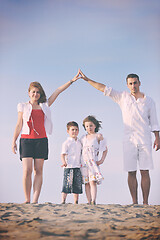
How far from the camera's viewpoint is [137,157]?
4824 mm

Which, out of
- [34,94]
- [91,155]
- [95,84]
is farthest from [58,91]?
[91,155]

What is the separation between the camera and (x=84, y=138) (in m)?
5.13

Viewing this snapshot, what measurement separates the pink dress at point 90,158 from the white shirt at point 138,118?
504mm

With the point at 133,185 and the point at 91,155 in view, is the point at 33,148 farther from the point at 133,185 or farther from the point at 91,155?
the point at 133,185

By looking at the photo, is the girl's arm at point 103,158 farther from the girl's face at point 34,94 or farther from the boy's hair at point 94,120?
the girl's face at point 34,94

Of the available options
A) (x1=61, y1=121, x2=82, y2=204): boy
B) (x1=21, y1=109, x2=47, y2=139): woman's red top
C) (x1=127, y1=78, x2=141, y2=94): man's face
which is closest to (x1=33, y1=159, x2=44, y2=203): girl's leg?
(x1=21, y1=109, x2=47, y2=139): woman's red top

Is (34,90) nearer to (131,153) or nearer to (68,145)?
(68,145)

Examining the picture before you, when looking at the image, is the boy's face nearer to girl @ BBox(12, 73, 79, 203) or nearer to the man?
girl @ BBox(12, 73, 79, 203)

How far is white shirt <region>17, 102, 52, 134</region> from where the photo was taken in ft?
15.3

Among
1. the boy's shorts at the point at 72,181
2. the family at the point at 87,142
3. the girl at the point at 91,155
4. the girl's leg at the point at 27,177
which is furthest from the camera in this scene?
the boy's shorts at the point at 72,181

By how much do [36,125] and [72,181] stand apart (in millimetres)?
1128

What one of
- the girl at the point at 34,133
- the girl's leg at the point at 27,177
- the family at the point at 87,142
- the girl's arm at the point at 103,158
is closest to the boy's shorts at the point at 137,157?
the family at the point at 87,142

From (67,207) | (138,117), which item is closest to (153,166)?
(138,117)

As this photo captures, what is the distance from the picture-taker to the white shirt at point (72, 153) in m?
5.05
